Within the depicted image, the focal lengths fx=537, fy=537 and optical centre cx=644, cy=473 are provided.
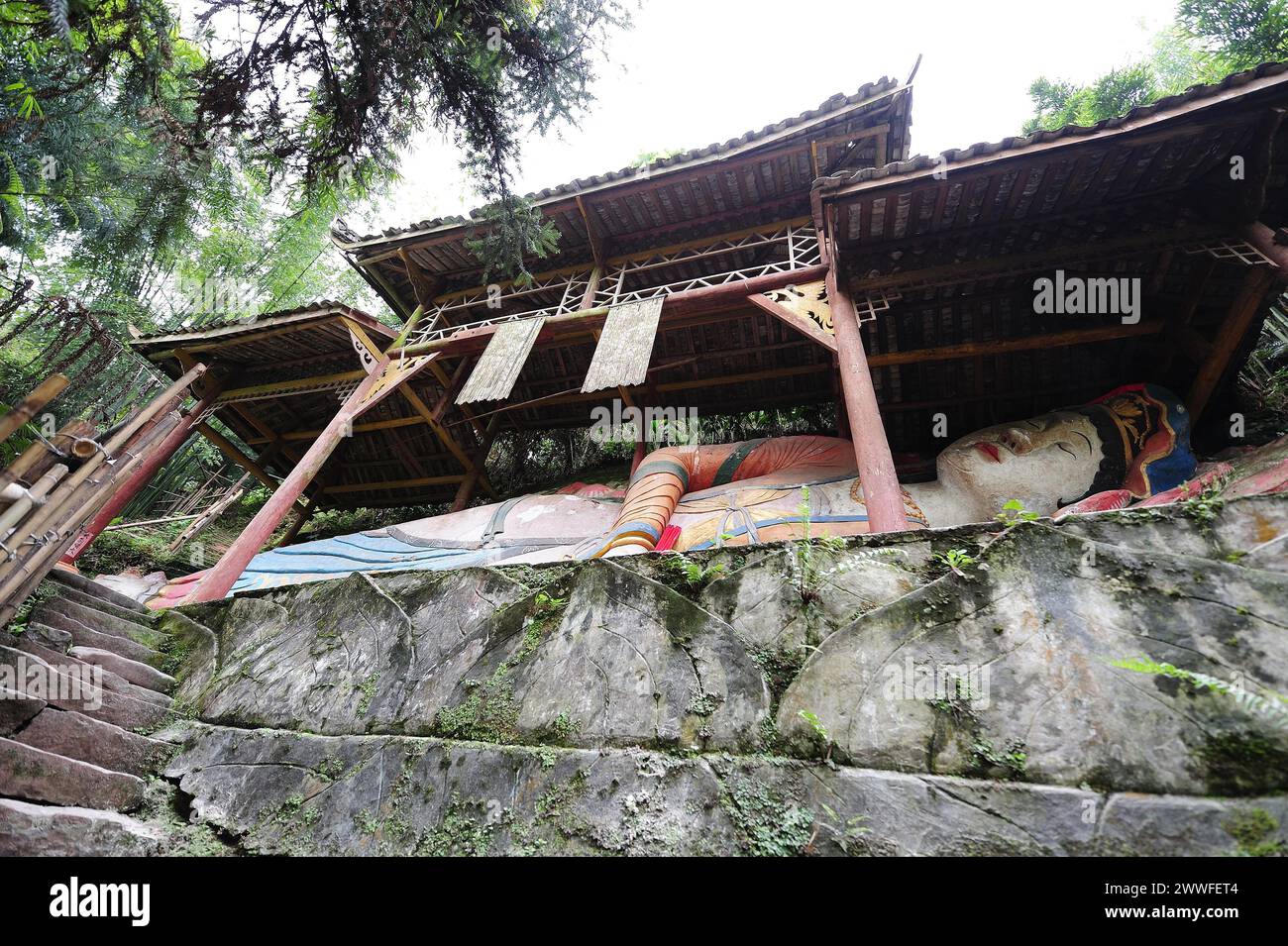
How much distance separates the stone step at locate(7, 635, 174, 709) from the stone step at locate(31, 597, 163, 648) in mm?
253

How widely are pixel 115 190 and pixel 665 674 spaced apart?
10.6 m

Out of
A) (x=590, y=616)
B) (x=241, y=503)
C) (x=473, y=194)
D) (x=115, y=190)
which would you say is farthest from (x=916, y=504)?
(x=241, y=503)

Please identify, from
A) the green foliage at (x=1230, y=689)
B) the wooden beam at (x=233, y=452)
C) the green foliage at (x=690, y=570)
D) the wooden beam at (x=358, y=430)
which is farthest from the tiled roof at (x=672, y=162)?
the green foliage at (x=1230, y=689)

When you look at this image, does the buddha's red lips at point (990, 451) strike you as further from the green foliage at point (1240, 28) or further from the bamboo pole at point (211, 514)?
the bamboo pole at point (211, 514)

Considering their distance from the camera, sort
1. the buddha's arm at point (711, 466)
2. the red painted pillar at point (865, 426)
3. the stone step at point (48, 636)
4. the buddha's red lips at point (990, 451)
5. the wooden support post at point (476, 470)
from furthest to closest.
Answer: the wooden support post at point (476, 470) → the buddha's arm at point (711, 466) → the buddha's red lips at point (990, 451) → the red painted pillar at point (865, 426) → the stone step at point (48, 636)

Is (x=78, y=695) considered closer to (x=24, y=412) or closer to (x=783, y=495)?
(x=24, y=412)

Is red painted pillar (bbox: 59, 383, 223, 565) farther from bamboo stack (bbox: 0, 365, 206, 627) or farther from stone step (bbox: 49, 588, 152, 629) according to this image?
bamboo stack (bbox: 0, 365, 206, 627)

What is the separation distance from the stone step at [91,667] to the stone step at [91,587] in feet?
1.71

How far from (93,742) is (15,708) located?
324 millimetres

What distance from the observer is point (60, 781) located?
2.23m

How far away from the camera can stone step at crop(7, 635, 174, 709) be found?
262 centimetres

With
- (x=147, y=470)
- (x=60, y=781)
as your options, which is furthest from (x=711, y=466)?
(x=147, y=470)

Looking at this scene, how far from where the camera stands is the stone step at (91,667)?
262 cm

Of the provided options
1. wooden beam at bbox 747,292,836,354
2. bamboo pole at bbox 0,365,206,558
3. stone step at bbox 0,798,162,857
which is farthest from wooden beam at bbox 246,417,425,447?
stone step at bbox 0,798,162,857
